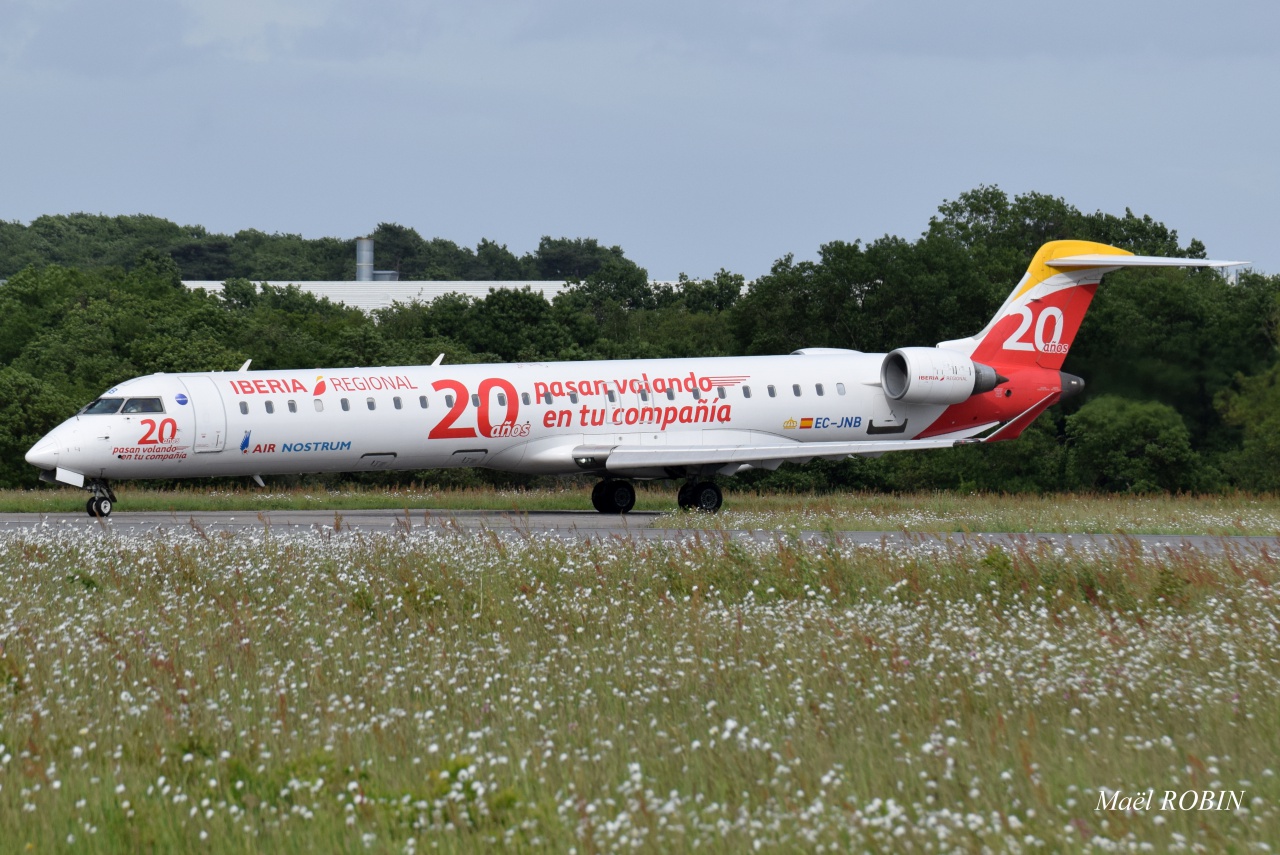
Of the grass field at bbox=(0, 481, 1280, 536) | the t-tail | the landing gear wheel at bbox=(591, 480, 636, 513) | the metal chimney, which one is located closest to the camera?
the grass field at bbox=(0, 481, 1280, 536)

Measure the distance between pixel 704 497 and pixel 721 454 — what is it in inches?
53.5

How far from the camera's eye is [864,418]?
1061 inches

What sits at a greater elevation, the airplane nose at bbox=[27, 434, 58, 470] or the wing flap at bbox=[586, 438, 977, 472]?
the airplane nose at bbox=[27, 434, 58, 470]

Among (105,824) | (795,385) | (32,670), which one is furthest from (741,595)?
(795,385)

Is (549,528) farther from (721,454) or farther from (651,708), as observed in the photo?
(651,708)

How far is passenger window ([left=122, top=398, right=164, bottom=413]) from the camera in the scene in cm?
2258

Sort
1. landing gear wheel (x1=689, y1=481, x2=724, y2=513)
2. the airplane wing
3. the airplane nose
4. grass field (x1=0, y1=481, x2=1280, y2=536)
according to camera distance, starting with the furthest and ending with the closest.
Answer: landing gear wheel (x1=689, y1=481, x2=724, y2=513), the airplane wing, the airplane nose, grass field (x1=0, y1=481, x2=1280, y2=536)

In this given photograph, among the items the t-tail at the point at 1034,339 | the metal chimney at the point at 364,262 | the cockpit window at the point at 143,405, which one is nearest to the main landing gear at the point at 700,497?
the t-tail at the point at 1034,339

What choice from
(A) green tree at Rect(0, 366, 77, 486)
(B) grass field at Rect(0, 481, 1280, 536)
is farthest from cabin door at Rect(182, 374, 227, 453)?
(A) green tree at Rect(0, 366, 77, 486)

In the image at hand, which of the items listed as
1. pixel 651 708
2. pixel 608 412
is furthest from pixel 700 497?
pixel 651 708

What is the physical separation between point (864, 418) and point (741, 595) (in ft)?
51.4

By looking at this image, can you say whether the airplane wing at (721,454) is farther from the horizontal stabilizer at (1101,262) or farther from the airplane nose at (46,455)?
the airplane nose at (46,455)

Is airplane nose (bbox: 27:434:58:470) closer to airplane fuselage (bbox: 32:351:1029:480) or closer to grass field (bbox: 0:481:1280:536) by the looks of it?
airplane fuselage (bbox: 32:351:1029:480)

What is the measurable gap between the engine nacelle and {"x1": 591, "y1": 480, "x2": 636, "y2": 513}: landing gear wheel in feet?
17.4
